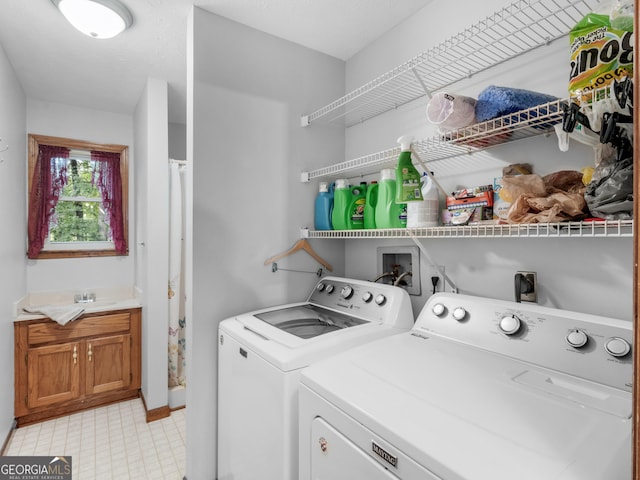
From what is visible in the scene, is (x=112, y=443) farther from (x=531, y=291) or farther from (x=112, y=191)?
(x=531, y=291)

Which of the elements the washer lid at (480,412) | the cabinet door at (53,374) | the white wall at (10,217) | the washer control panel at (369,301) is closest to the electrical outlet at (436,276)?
the washer control panel at (369,301)

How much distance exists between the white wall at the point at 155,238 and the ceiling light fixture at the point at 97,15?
2.73 ft

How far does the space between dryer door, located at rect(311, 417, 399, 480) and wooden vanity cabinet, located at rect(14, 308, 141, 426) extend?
8.27 feet

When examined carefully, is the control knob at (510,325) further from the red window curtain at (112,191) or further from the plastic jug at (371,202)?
the red window curtain at (112,191)

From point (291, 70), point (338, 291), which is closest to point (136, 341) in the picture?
point (338, 291)

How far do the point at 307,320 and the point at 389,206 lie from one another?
0.71m

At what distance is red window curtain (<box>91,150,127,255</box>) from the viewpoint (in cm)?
335

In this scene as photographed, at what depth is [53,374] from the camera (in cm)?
268

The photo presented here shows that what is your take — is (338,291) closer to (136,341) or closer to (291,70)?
(291,70)

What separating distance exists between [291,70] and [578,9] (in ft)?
4.70

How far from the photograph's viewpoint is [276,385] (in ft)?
4.00

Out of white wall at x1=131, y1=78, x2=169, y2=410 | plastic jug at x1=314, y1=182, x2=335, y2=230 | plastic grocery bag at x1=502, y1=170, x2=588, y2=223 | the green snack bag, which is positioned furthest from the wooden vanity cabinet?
the green snack bag

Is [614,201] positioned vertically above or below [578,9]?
below

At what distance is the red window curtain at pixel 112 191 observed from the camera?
11.0ft
